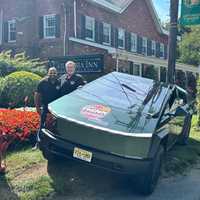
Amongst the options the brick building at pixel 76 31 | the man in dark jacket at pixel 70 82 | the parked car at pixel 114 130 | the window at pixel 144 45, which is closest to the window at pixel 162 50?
the window at pixel 144 45

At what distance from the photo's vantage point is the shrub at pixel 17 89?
46.2ft

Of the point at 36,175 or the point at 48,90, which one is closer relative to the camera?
the point at 36,175

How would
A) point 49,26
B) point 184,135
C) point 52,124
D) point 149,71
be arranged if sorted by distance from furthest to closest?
point 149,71 → point 49,26 → point 184,135 → point 52,124

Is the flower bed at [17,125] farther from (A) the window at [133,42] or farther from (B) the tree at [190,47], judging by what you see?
(B) the tree at [190,47]

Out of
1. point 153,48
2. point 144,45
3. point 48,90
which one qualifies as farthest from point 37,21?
point 48,90

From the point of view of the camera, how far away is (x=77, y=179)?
6.32 meters

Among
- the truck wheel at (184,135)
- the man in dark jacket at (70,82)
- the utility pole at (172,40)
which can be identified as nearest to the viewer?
the man in dark jacket at (70,82)

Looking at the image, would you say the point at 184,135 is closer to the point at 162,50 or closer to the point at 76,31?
the point at 76,31

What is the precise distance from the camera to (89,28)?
24.5 meters

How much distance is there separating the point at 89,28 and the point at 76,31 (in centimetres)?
163

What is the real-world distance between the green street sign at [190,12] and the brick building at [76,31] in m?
8.13

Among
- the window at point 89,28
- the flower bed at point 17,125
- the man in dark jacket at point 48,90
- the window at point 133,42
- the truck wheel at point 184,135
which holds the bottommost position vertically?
the truck wheel at point 184,135

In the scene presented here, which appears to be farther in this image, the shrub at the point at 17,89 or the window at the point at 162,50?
the window at the point at 162,50

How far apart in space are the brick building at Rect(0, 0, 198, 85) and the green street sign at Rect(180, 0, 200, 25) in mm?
8131
